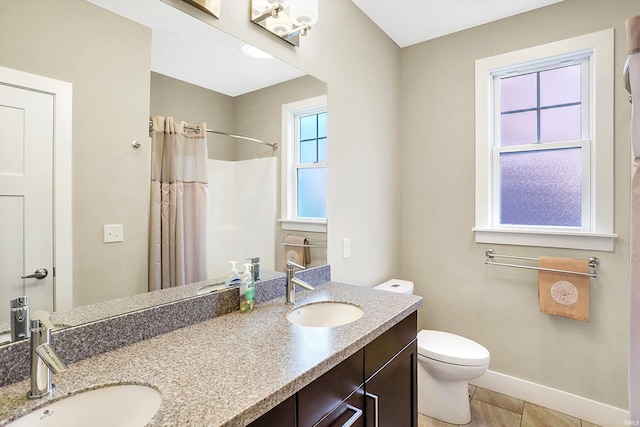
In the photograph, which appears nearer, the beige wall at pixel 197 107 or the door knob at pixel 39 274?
the door knob at pixel 39 274

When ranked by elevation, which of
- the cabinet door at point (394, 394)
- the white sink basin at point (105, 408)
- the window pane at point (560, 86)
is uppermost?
the window pane at point (560, 86)

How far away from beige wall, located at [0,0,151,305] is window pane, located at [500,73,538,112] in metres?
2.25

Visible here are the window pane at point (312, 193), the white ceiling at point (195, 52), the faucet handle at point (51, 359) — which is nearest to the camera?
the faucet handle at point (51, 359)

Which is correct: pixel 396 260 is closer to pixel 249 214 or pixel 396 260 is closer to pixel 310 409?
pixel 249 214

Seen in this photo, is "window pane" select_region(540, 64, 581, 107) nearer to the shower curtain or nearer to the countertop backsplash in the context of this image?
the shower curtain

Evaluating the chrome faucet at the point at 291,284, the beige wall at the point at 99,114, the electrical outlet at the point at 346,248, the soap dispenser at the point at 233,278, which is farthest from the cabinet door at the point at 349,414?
the electrical outlet at the point at 346,248

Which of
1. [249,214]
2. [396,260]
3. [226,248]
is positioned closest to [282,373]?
[226,248]

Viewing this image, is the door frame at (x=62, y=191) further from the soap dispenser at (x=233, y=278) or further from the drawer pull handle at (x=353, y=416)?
the drawer pull handle at (x=353, y=416)

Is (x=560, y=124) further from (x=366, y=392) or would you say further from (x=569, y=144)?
(x=366, y=392)

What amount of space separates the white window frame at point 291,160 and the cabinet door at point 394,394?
0.79 meters

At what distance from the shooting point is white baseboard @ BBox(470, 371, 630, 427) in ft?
6.26

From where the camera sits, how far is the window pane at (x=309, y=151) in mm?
1719

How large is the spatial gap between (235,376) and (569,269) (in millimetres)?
2074

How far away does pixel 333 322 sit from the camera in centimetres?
144
